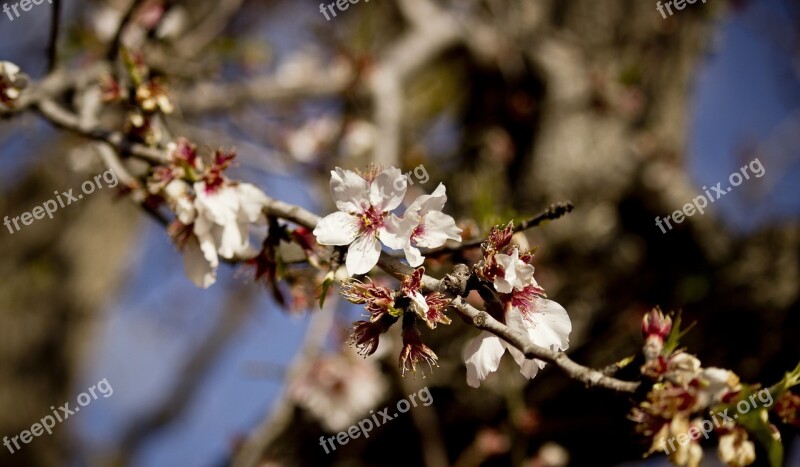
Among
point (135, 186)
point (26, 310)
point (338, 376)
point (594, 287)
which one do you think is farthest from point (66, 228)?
point (594, 287)

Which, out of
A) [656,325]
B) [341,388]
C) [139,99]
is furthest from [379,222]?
[341,388]

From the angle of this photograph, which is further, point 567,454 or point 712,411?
point 567,454

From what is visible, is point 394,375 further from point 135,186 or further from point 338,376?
point 135,186

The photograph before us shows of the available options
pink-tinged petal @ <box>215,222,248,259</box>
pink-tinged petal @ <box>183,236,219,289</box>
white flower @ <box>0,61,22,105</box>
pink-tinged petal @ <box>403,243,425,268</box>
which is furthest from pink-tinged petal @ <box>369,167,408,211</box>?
white flower @ <box>0,61,22,105</box>

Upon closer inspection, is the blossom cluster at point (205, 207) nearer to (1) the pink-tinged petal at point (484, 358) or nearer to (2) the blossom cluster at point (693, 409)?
(1) the pink-tinged petal at point (484, 358)

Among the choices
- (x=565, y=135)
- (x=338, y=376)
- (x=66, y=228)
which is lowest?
(x=338, y=376)

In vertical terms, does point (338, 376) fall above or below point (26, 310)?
below

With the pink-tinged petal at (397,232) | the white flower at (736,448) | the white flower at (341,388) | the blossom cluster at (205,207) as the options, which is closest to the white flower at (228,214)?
the blossom cluster at (205,207)
